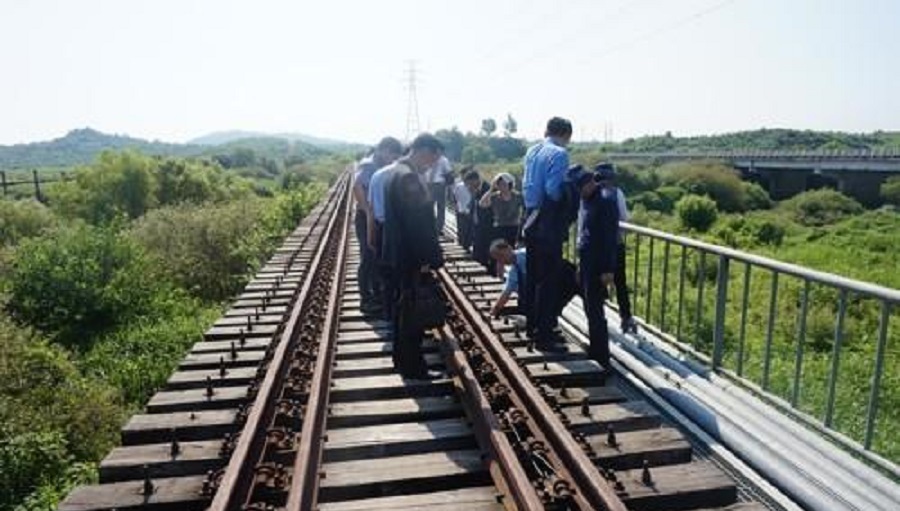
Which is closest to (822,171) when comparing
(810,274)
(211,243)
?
(211,243)

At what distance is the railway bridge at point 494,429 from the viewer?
11.7ft

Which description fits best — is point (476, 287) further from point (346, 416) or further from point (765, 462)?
point (765, 462)

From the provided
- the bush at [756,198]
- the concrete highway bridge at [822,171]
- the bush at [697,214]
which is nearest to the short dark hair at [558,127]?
the bush at [697,214]

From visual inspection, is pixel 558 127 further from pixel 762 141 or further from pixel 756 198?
pixel 762 141

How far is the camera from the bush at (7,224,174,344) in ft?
42.0

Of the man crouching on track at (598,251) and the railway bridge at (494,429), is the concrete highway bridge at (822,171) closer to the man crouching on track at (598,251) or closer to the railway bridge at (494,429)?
the railway bridge at (494,429)

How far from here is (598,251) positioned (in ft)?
18.6

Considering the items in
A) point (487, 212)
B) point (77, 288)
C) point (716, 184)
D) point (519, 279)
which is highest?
point (487, 212)

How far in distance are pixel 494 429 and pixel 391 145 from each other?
13.9 ft

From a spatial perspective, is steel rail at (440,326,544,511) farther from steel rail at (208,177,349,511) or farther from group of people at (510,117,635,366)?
steel rail at (208,177,349,511)

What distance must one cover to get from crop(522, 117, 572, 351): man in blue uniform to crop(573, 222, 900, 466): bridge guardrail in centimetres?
88

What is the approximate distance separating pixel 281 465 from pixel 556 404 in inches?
69.3

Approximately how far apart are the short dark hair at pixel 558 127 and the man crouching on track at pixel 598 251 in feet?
1.39

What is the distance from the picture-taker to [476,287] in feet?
27.6
